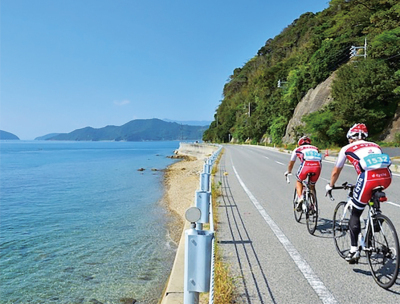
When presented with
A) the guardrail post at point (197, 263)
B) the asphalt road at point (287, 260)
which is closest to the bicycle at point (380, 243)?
the asphalt road at point (287, 260)

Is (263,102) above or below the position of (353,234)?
above

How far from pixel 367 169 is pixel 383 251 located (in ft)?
3.19

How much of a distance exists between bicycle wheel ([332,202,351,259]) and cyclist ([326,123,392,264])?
36cm

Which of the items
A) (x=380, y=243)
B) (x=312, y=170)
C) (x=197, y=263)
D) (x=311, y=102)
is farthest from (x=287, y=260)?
(x=311, y=102)

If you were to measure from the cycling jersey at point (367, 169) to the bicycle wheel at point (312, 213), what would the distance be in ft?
5.99

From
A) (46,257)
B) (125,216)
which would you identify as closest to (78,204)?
(125,216)

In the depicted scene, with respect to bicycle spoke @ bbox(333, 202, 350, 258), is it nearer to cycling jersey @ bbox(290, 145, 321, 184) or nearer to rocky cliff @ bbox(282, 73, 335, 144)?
cycling jersey @ bbox(290, 145, 321, 184)

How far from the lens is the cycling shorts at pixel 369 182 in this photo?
3781 mm

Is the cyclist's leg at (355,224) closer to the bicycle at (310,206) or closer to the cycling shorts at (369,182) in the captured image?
the cycling shorts at (369,182)

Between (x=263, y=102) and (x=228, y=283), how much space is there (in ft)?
235

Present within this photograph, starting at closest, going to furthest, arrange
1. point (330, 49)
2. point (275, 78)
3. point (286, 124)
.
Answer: point (330, 49) < point (286, 124) < point (275, 78)

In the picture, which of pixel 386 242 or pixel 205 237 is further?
pixel 386 242

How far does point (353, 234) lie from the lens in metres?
4.11

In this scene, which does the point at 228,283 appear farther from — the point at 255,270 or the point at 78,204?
the point at 78,204
